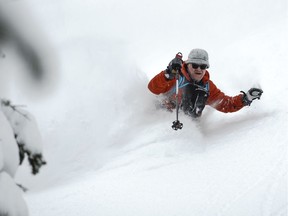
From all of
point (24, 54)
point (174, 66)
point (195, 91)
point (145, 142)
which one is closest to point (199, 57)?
point (195, 91)

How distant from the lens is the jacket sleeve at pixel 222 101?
6.51 m

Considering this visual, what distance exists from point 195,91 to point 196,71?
0.34 m

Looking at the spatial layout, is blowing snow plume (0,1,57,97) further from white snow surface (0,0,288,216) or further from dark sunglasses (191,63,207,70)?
dark sunglasses (191,63,207,70)

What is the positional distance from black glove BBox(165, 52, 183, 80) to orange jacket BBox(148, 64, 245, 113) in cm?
12

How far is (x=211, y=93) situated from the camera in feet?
21.9

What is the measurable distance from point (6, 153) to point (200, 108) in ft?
15.9

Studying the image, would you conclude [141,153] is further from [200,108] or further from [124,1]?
[124,1]

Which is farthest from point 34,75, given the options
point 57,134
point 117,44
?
point 117,44

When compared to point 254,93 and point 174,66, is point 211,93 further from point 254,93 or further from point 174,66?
point 174,66

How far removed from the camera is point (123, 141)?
19.4ft

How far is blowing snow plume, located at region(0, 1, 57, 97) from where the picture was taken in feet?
5.15

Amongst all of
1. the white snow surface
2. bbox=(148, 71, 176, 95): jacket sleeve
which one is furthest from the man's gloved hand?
bbox=(148, 71, 176, 95): jacket sleeve

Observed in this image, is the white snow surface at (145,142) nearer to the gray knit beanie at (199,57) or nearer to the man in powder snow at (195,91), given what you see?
the man in powder snow at (195,91)

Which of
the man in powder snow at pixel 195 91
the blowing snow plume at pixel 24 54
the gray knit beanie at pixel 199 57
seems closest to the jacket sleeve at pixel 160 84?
the man in powder snow at pixel 195 91
